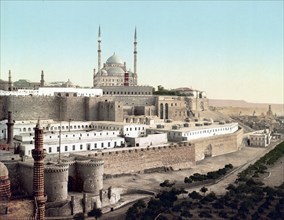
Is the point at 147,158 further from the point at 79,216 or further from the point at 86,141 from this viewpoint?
the point at 79,216

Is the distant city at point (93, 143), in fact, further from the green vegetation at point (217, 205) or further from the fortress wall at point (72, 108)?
the green vegetation at point (217, 205)

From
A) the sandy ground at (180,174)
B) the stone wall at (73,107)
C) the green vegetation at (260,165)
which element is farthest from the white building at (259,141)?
the stone wall at (73,107)

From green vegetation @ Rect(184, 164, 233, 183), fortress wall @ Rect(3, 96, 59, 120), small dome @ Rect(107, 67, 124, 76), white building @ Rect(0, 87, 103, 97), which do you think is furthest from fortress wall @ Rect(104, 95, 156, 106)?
green vegetation @ Rect(184, 164, 233, 183)

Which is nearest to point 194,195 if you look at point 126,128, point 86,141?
point 86,141

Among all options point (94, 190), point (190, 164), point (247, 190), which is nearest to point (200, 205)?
point (247, 190)

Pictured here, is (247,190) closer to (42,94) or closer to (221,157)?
(221,157)

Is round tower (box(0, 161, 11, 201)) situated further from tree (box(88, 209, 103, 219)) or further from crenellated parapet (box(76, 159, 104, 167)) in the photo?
crenellated parapet (box(76, 159, 104, 167))
